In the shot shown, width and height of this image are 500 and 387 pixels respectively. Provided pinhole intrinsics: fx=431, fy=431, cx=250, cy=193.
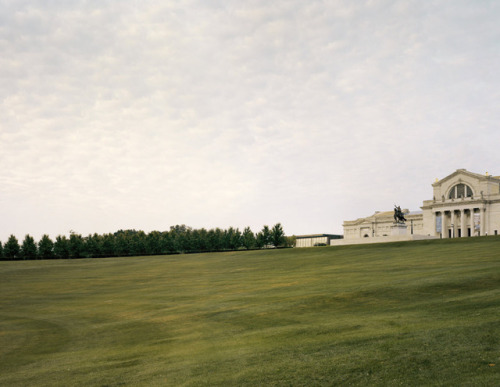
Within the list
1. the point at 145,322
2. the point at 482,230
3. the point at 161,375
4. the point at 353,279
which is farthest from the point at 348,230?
the point at 161,375

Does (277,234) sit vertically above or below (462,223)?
below

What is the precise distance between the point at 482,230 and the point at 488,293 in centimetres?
10061

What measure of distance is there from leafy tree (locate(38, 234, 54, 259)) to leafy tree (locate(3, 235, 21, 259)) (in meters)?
5.41

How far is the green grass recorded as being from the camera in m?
12.3

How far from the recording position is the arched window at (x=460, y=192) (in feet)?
376

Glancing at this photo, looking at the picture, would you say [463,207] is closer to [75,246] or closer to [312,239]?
[312,239]

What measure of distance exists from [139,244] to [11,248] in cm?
3433

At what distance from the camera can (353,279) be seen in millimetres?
32719

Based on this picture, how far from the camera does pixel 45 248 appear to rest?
398 ft

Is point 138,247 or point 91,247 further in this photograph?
point 138,247

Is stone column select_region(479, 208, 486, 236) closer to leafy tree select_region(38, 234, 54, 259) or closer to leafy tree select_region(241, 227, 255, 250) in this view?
leafy tree select_region(241, 227, 255, 250)

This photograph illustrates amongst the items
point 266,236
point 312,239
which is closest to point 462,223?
point 266,236

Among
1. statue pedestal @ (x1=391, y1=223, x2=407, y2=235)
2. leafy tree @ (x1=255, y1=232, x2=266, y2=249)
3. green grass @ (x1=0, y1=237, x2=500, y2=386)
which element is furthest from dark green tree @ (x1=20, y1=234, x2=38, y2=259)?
statue pedestal @ (x1=391, y1=223, x2=407, y2=235)

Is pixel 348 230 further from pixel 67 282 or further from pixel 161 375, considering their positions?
pixel 161 375
